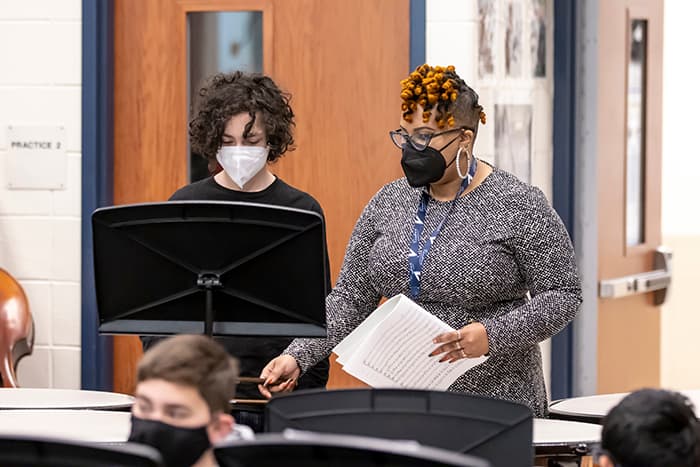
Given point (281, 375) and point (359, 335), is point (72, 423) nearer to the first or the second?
point (281, 375)

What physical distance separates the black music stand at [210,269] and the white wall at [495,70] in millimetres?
1504

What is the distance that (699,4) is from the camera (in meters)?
7.02

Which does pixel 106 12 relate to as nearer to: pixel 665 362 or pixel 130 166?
pixel 130 166

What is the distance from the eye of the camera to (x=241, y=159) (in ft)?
10.5

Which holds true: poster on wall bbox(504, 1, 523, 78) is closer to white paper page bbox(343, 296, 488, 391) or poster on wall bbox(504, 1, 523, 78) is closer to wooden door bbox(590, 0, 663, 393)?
wooden door bbox(590, 0, 663, 393)

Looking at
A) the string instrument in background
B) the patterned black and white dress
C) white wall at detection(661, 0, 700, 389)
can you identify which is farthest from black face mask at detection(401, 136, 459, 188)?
white wall at detection(661, 0, 700, 389)

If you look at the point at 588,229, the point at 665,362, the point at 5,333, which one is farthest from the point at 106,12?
the point at 665,362

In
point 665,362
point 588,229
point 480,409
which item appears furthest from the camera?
point 665,362

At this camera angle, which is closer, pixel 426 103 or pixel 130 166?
pixel 426 103

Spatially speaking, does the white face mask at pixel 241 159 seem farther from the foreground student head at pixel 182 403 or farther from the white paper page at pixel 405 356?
the foreground student head at pixel 182 403

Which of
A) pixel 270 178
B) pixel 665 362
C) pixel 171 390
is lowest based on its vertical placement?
pixel 665 362

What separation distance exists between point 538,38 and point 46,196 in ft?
5.86

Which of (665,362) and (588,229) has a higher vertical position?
(588,229)

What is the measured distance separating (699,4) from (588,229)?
107 inches
